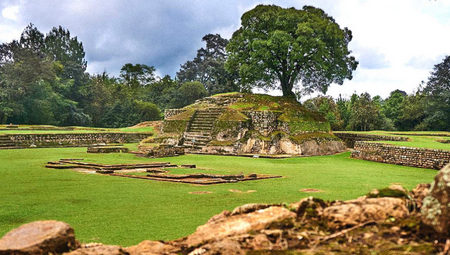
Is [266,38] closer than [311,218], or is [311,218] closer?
[311,218]

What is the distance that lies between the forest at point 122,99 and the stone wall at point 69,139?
8703 mm

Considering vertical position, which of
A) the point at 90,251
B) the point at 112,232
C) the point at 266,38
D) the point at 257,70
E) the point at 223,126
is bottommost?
the point at 112,232

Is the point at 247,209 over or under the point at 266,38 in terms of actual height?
under

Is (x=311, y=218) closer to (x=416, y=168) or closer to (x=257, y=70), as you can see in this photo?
(x=416, y=168)

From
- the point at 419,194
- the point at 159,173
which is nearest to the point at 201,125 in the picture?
the point at 159,173

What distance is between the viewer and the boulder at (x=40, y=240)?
2.96 meters

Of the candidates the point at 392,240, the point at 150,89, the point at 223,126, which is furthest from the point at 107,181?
the point at 150,89

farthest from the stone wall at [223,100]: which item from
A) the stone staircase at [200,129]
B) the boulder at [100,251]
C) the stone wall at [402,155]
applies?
the boulder at [100,251]

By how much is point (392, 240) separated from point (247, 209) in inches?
51.5

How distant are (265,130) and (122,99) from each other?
32.4 m

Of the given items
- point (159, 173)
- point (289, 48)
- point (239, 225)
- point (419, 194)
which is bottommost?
point (159, 173)

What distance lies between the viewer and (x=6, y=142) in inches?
860

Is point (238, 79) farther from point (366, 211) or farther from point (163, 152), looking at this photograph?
point (366, 211)

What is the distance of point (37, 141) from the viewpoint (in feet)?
75.8
